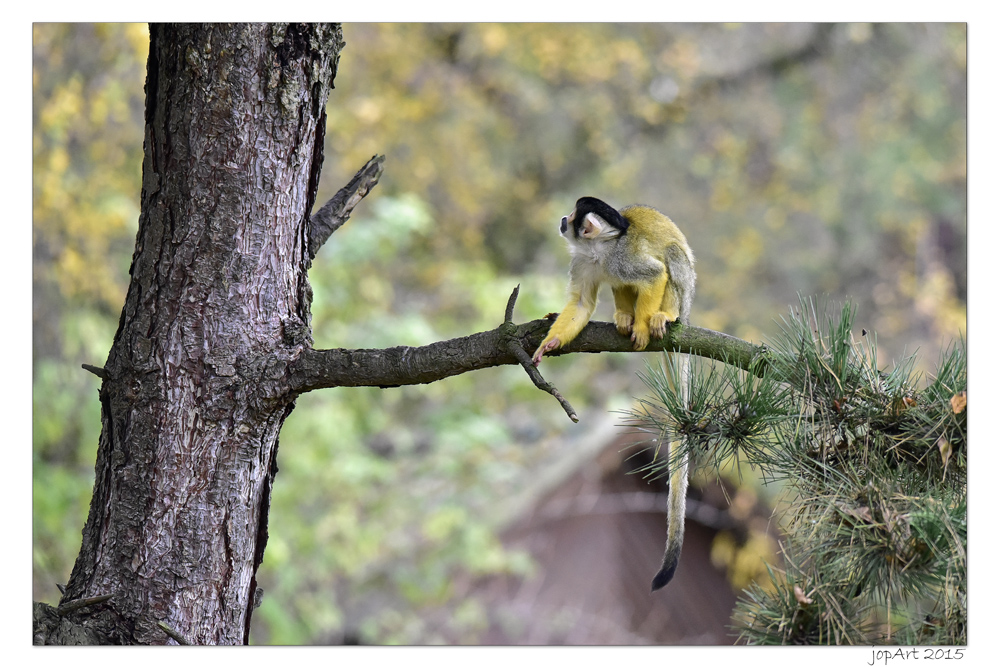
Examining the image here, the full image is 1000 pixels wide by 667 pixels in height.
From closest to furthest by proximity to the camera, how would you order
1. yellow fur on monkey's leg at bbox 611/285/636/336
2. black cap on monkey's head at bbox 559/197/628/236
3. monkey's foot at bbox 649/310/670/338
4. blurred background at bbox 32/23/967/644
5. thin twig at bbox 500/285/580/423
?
1. thin twig at bbox 500/285/580/423
2. monkey's foot at bbox 649/310/670/338
3. black cap on monkey's head at bbox 559/197/628/236
4. yellow fur on monkey's leg at bbox 611/285/636/336
5. blurred background at bbox 32/23/967/644

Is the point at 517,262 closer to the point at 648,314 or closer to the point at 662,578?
the point at 648,314

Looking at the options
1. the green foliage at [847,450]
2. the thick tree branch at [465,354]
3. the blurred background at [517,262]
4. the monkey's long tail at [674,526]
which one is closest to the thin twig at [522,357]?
the thick tree branch at [465,354]

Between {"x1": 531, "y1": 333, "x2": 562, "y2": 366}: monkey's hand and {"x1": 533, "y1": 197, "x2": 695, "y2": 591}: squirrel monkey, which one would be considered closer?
{"x1": 531, "y1": 333, "x2": 562, "y2": 366}: monkey's hand

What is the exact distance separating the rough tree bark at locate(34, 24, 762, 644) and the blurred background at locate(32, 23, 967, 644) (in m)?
1.75

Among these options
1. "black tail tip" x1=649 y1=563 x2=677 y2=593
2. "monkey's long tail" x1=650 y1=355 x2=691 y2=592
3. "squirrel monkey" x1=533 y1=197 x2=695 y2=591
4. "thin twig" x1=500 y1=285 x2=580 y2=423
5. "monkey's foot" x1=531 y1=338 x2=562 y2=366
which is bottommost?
"black tail tip" x1=649 y1=563 x2=677 y2=593

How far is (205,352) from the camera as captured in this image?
1.50 metres

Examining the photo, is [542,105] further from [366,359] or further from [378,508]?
[366,359]

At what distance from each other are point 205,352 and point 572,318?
2.30 ft

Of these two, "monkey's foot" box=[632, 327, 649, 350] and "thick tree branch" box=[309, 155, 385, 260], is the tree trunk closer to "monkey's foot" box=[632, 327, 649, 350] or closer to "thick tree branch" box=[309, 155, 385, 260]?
"thick tree branch" box=[309, 155, 385, 260]

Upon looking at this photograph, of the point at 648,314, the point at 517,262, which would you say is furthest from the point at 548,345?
the point at 517,262

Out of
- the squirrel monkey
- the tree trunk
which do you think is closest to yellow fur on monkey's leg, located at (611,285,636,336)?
the squirrel monkey

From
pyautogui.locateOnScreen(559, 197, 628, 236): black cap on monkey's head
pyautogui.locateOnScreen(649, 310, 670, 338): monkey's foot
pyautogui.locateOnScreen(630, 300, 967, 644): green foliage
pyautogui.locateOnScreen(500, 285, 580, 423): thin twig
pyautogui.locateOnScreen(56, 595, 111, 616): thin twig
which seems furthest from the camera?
pyautogui.locateOnScreen(559, 197, 628, 236): black cap on monkey's head

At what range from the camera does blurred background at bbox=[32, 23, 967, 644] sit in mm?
3713

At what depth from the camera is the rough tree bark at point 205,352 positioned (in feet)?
4.90
